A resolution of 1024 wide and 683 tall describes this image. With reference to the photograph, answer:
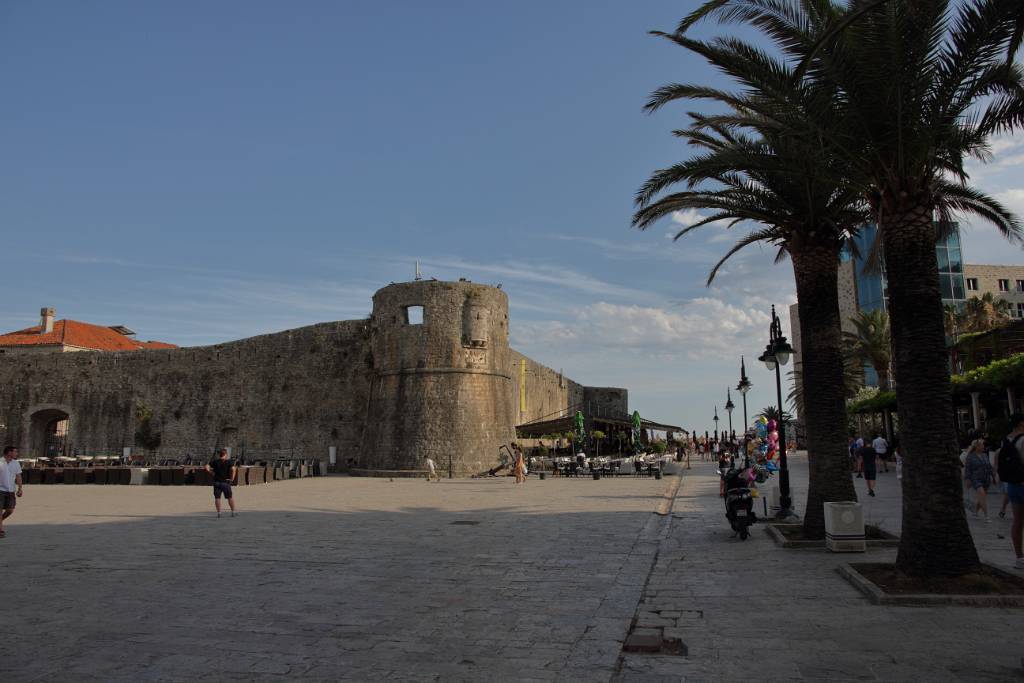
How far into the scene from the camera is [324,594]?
6082 millimetres

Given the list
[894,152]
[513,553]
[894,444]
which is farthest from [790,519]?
[894,444]

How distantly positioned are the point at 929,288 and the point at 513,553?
5.15 metres

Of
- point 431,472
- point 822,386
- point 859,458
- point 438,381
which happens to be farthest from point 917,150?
point 438,381

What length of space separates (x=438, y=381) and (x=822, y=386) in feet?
60.1

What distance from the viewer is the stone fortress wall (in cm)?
2575

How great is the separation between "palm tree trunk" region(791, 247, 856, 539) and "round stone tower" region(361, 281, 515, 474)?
1767cm

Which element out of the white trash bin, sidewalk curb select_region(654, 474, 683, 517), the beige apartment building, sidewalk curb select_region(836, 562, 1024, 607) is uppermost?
the beige apartment building

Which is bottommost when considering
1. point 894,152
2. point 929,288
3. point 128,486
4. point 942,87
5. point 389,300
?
point 128,486

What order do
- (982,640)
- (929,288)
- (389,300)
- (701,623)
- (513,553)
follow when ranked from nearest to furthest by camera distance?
(982,640), (701,623), (929,288), (513,553), (389,300)

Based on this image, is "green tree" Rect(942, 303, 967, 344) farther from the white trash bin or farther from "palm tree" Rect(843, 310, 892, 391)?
the white trash bin

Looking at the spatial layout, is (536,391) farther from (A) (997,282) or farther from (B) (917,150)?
(A) (997,282)

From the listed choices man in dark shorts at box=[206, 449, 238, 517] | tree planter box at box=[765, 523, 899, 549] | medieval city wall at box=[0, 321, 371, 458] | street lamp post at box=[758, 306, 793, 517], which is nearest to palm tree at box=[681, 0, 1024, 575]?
tree planter box at box=[765, 523, 899, 549]

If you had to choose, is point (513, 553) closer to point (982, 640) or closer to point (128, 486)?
point (982, 640)

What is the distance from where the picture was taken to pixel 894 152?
20.6 ft
